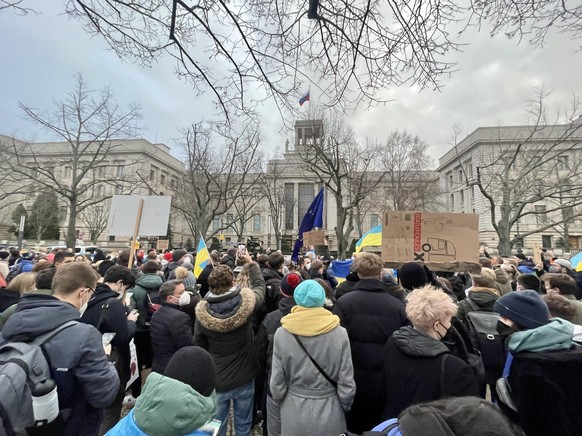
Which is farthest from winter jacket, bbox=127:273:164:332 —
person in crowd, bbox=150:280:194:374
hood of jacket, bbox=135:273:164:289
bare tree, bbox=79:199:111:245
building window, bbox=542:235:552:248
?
building window, bbox=542:235:552:248

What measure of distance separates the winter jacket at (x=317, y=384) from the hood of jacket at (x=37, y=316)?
59.4 inches

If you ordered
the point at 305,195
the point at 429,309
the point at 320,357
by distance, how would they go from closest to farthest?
the point at 429,309 → the point at 320,357 → the point at 305,195

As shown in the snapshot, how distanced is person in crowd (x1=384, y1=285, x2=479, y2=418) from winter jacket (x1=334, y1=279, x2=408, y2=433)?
1.33ft

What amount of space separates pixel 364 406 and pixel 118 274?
2826 millimetres

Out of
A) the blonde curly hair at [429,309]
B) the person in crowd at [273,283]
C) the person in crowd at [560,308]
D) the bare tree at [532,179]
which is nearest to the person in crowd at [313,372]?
the blonde curly hair at [429,309]

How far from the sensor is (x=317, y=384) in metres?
2.42

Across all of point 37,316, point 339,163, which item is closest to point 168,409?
point 37,316

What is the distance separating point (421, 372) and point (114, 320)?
2.66 metres

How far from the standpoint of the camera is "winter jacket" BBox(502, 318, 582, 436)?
64.9 inches

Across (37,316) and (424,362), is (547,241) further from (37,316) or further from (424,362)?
(37,316)

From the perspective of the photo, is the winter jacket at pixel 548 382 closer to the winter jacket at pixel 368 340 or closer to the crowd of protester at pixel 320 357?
the crowd of protester at pixel 320 357

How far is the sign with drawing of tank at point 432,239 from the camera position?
5.18 m

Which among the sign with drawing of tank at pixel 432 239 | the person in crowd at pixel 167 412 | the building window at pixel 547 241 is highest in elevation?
the building window at pixel 547 241

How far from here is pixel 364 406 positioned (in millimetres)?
2740
